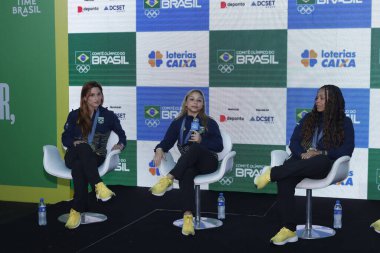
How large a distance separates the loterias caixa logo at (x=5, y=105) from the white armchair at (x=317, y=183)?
125 inches

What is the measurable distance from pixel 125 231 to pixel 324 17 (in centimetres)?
261

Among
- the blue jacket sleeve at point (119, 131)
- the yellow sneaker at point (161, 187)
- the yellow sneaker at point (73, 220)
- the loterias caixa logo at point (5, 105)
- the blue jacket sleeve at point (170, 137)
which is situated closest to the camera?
the yellow sneaker at point (161, 187)

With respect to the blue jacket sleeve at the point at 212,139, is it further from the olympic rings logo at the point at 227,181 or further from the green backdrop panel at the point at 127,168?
the green backdrop panel at the point at 127,168

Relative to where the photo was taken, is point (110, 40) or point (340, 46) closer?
point (340, 46)

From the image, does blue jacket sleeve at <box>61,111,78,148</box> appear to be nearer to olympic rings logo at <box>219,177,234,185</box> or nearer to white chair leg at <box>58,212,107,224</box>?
white chair leg at <box>58,212,107,224</box>

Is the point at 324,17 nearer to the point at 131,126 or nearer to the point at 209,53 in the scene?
the point at 209,53

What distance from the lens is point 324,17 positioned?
551 centimetres

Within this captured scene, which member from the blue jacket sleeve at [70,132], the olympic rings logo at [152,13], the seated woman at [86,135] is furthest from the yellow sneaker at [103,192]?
the olympic rings logo at [152,13]

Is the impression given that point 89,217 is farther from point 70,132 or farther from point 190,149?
point 190,149

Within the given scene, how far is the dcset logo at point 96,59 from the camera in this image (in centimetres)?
615

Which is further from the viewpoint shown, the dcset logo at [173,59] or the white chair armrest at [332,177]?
the dcset logo at [173,59]

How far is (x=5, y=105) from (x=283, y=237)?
143 inches

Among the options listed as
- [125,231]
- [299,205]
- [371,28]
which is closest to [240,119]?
[299,205]

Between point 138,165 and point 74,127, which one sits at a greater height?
point 74,127
